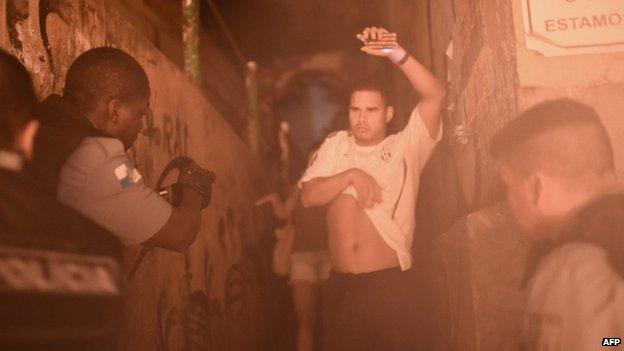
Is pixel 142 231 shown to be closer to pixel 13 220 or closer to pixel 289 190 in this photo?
pixel 13 220

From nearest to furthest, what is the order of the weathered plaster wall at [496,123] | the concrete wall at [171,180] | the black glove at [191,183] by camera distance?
the weathered plaster wall at [496,123]
the concrete wall at [171,180]
the black glove at [191,183]

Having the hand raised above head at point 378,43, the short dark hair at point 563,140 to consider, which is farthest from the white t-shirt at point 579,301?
the hand raised above head at point 378,43

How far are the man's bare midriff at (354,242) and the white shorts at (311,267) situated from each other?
1.19 meters

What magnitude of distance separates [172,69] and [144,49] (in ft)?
1.62

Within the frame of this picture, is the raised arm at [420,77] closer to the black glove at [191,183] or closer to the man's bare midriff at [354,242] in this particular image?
the man's bare midriff at [354,242]

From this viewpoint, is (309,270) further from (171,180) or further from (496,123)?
(496,123)

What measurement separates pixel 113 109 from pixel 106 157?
40 cm

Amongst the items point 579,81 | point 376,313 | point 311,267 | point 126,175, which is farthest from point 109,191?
point 311,267

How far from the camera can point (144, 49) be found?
369 centimetres

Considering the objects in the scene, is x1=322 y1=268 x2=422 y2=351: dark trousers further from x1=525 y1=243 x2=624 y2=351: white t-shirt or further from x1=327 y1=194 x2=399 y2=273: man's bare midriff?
x1=525 y1=243 x2=624 y2=351: white t-shirt

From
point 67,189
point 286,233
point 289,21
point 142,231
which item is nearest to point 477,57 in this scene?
point 142,231

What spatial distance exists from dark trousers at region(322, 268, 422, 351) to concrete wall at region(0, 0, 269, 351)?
1023mm

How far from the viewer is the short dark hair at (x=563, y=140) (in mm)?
2324

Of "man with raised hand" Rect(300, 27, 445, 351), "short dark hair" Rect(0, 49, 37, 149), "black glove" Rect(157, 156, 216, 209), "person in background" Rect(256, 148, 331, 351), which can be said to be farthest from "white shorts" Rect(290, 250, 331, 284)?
"short dark hair" Rect(0, 49, 37, 149)
